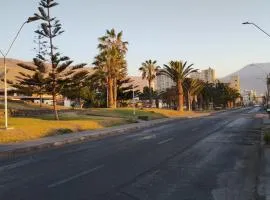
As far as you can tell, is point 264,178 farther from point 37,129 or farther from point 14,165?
point 37,129

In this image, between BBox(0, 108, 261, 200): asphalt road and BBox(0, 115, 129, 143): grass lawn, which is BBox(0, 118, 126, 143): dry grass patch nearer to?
BBox(0, 115, 129, 143): grass lawn

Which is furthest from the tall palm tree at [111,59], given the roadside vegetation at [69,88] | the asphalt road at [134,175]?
the asphalt road at [134,175]

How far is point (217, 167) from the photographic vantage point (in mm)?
14438

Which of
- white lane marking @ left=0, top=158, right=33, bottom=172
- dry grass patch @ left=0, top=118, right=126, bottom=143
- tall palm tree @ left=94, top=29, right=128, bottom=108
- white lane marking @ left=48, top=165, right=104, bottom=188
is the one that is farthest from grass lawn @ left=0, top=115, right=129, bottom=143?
tall palm tree @ left=94, top=29, right=128, bottom=108

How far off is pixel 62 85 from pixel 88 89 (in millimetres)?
46117

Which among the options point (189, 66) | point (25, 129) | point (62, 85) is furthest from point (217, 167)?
point (189, 66)

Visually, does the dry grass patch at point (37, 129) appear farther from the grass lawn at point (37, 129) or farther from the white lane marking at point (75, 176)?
the white lane marking at point (75, 176)

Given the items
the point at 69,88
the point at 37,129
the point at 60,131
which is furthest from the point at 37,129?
the point at 69,88

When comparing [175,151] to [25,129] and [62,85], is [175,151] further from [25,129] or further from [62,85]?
[62,85]

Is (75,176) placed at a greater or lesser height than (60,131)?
lesser

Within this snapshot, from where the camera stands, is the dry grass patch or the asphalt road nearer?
the asphalt road

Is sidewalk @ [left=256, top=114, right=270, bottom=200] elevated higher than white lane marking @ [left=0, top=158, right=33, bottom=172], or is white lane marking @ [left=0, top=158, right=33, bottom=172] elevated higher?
white lane marking @ [left=0, top=158, right=33, bottom=172]

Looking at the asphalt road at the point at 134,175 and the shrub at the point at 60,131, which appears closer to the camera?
the asphalt road at the point at 134,175

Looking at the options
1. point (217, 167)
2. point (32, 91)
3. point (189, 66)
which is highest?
point (189, 66)
